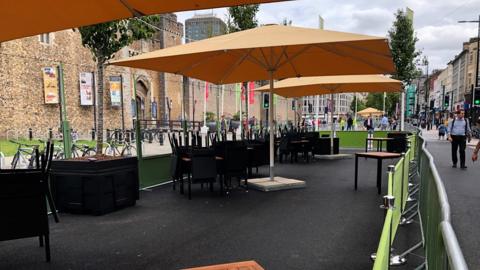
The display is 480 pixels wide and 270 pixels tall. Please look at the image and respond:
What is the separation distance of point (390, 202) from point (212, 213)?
3842mm

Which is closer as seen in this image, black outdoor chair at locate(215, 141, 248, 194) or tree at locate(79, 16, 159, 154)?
tree at locate(79, 16, 159, 154)

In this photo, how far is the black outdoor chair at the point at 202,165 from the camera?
6926 millimetres

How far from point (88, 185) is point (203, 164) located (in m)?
1.96

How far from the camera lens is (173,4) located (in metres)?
2.86

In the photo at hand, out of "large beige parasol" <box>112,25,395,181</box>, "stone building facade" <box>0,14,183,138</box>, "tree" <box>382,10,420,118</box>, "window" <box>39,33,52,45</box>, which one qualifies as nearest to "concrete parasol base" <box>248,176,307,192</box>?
"large beige parasol" <box>112,25,395,181</box>

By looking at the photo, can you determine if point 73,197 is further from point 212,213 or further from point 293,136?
point 293,136

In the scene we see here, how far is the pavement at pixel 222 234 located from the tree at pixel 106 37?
250cm

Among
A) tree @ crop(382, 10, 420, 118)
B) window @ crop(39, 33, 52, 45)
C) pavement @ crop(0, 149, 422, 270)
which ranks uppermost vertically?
window @ crop(39, 33, 52, 45)

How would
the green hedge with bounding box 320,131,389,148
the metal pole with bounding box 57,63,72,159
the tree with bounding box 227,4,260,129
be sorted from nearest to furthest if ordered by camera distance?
the metal pole with bounding box 57,63,72,159 < the tree with bounding box 227,4,260,129 < the green hedge with bounding box 320,131,389,148

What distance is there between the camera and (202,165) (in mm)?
7000

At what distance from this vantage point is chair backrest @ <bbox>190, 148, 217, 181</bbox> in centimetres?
693

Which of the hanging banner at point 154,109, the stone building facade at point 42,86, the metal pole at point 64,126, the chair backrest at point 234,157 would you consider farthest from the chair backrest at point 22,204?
the hanging banner at point 154,109


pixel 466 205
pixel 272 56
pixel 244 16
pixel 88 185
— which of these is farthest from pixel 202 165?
pixel 244 16

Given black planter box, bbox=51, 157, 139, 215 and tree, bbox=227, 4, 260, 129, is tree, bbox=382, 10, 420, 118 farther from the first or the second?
black planter box, bbox=51, 157, 139, 215
